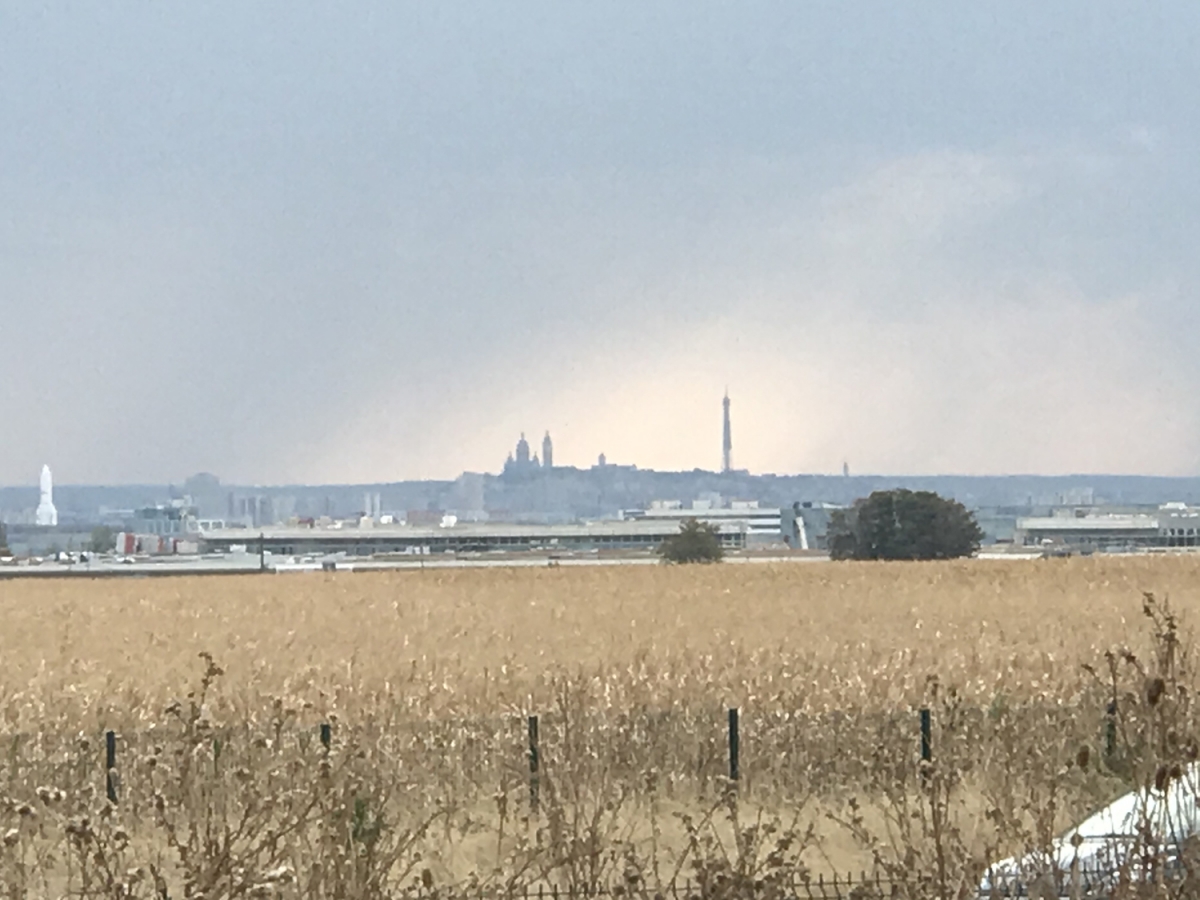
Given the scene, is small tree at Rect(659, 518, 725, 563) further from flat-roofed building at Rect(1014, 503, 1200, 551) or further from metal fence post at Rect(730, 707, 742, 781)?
metal fence post at Rect(730, 707, 742, 781)

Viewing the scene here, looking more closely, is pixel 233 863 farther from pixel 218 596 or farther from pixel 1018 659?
pixel 218 596

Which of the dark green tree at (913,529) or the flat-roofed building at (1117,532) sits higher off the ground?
the dark green tree at (913,529)

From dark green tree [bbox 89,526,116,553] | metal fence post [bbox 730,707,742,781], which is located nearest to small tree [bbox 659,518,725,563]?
metal fence post [bbox 730,707,742,781]

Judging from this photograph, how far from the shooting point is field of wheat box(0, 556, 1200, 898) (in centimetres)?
691

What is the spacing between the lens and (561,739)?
13125 mm

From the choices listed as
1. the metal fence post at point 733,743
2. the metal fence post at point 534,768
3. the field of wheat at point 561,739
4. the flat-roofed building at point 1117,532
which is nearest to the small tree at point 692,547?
the field of wheat at point 561,739

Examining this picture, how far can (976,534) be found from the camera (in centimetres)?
7869

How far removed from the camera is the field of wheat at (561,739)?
22.7ft

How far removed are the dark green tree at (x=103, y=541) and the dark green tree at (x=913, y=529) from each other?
304ft

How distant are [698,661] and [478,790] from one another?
746 centimetres

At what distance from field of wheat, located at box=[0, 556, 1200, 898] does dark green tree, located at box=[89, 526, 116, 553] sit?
4804 inches

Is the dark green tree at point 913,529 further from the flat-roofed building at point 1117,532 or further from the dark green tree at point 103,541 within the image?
the dark green tree at point 103,541

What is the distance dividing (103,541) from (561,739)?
159 metres

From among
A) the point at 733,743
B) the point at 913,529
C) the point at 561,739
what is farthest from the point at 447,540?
the point at 733,743
